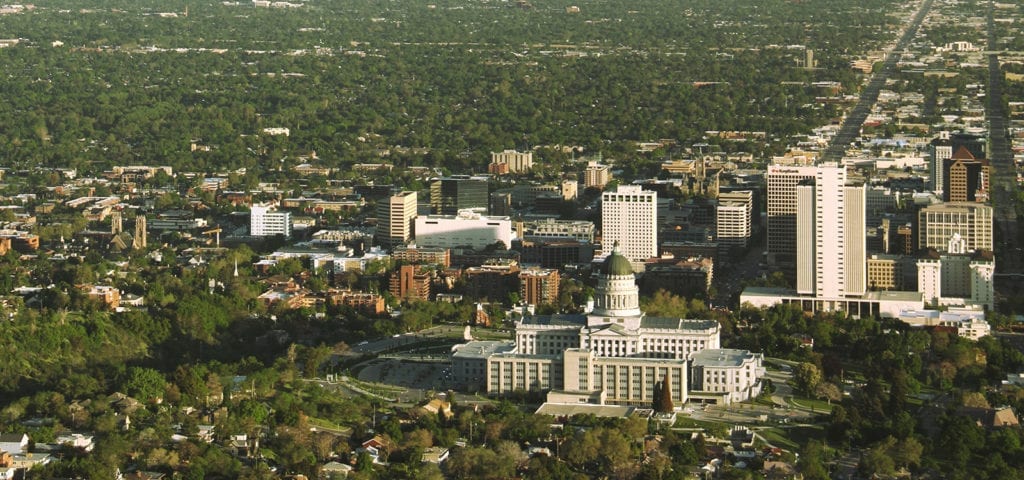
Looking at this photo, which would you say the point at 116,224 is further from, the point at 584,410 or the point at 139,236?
the point at 584,410

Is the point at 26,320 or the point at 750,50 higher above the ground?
the point at 750,50

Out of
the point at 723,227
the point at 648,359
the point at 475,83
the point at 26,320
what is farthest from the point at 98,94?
the point at 648,359

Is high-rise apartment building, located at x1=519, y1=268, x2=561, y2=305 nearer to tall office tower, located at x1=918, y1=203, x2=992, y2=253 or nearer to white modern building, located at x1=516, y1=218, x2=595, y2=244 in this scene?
white modern building, located at x1=516, y1=218, x2=595, y2=244

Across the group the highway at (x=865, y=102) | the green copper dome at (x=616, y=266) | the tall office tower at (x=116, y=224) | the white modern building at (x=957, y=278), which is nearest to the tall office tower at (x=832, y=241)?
the white modern building at (x=957, y=278)

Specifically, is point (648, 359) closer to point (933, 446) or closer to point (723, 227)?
point (933, 446)

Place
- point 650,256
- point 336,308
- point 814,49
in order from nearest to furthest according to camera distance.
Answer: point 336,308, point 650,256, point 814,49

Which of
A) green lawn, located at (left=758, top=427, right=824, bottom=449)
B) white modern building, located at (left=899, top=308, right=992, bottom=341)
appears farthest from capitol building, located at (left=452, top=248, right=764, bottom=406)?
white modern building, located at (left=899, top=308, right=992, bottom=341)
